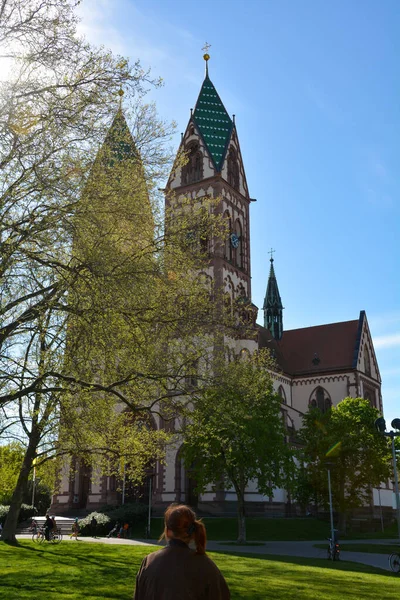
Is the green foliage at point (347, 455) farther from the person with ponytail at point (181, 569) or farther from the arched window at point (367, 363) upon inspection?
the person with ponytail at point (181, 569)

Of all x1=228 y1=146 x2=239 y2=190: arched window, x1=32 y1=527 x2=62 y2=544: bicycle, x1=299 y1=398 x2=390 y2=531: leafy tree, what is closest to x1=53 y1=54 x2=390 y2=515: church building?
x1=228 y1=146 x2=239 y2=190: arched window

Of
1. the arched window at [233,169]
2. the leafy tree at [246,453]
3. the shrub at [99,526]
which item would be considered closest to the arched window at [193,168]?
the arched window at [233,169]

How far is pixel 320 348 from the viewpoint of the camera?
62406mm

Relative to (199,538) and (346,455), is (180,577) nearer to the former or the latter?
(199,538)

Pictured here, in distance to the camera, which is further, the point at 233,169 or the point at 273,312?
the point at 273,312

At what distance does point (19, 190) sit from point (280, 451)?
24.8m

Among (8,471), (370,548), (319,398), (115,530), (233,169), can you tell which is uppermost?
(233,169)

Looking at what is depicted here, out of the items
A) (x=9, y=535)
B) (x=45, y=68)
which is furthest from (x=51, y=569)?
(x=45, y=68)

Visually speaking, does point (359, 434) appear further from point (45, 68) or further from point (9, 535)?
point (45, 68)

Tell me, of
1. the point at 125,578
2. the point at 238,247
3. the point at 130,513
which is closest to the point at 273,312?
the point at 238,247

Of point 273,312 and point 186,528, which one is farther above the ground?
point 273,312

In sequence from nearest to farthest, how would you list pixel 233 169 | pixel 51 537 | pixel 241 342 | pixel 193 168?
pixel 51 537 → pixel 241 342 → pixel 193 168 → pixel 233 169

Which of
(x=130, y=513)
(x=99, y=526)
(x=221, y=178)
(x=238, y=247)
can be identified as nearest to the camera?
(x=99, y=526)

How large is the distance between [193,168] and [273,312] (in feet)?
77.0
